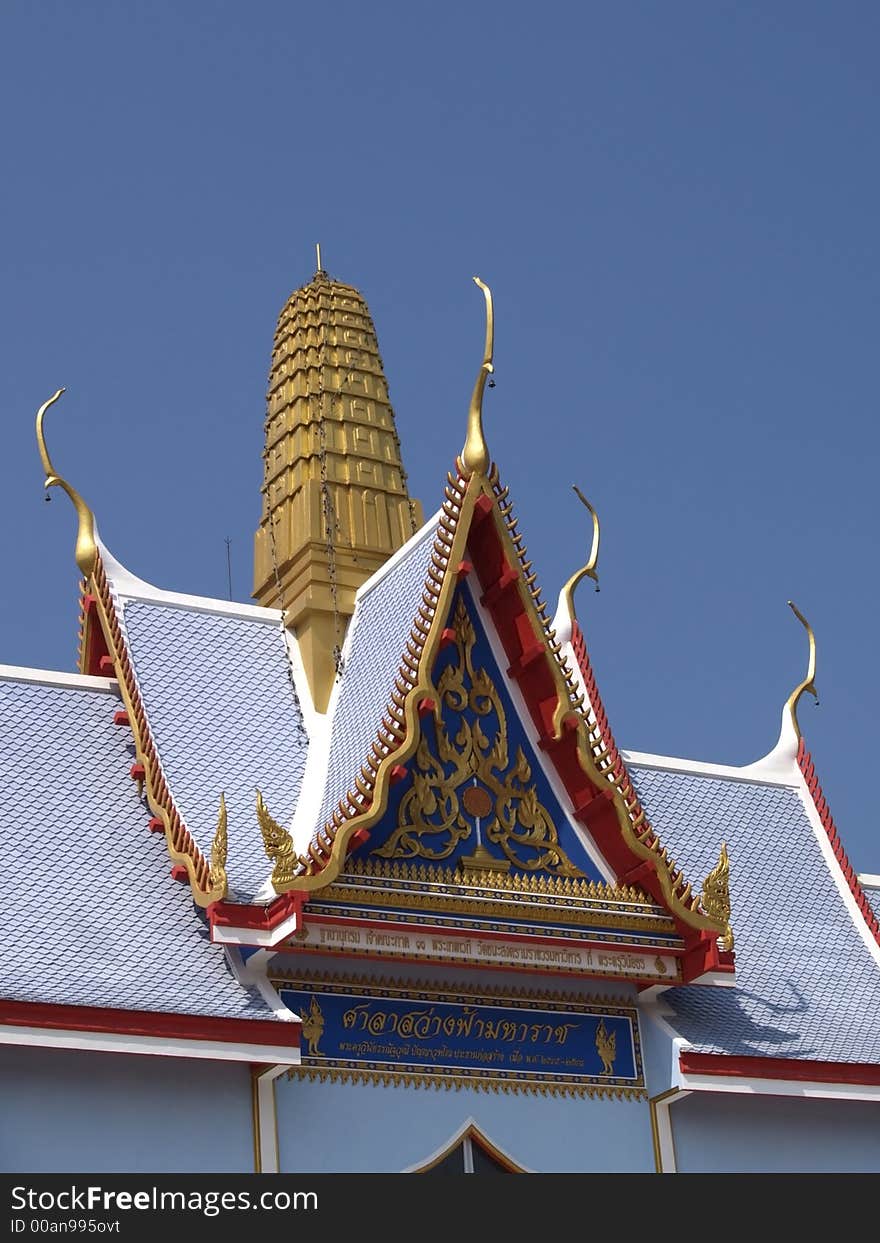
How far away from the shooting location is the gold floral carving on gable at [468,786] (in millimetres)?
15062

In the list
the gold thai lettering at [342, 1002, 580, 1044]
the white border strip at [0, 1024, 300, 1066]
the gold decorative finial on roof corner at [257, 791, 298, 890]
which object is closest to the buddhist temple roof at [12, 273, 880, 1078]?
the gold decorative finial on roof corner at [257, 791, 298, 890]

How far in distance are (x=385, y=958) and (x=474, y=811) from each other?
129cm

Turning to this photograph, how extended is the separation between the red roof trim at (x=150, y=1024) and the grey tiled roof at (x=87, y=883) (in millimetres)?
66

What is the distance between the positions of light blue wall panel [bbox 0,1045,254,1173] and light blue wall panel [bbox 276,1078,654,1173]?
38 cm

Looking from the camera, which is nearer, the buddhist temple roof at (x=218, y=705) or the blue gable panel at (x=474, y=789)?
the blue gable panel at (x=474, y=789)

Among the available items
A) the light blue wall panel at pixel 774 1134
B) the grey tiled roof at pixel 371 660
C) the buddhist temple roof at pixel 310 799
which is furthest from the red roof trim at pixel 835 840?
the grey tiled roof at pixel 371 660

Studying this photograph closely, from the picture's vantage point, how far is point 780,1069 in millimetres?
15367

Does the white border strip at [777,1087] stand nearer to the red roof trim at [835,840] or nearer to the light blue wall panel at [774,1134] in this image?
the light blue wall panel at [774,1134]

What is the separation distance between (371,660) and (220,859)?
2922 mm

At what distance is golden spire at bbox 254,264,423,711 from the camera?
59.4 feet

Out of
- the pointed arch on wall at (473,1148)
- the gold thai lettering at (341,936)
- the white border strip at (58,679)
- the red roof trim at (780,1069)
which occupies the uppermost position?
the white border strip at (58,679)

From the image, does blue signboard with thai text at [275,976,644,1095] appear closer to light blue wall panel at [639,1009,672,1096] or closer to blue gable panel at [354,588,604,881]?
light blue wall panel at [639,1009,672,1096]
